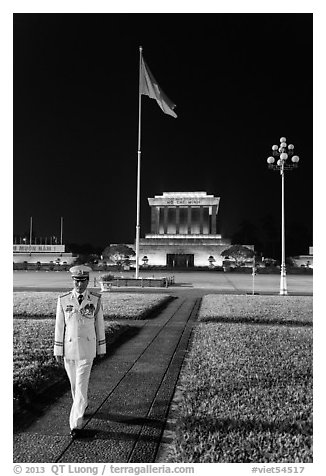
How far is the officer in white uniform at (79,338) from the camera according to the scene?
4801mm

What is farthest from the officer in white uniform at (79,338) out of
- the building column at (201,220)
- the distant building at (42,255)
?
the building column at (201,220)

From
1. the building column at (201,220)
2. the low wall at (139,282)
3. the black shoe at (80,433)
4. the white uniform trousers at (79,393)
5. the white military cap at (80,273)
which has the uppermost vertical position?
the building column at (201,220)

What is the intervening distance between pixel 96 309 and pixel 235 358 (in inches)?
162

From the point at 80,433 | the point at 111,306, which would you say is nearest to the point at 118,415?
the point at 80,433

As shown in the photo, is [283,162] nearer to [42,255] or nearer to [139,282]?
[139,282]

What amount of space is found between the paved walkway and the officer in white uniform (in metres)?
0.33

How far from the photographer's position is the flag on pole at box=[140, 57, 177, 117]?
875 inches

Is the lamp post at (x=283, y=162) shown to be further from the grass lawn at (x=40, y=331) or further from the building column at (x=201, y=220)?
the building column at (x=201, y=220)

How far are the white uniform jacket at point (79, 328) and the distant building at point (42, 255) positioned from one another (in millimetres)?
59783

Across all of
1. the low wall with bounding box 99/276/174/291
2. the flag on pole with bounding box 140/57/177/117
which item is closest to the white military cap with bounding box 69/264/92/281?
the flag on pole with bounding box 140/57/177/117

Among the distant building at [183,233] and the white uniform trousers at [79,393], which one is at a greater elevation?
the distant building at [183,233]
